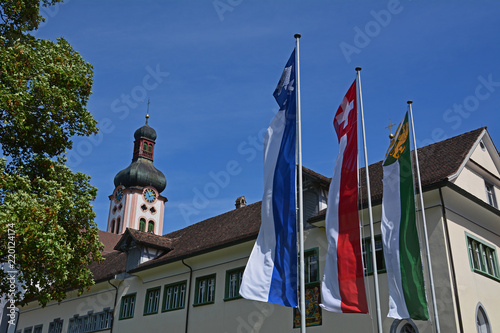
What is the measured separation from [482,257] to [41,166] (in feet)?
48.9

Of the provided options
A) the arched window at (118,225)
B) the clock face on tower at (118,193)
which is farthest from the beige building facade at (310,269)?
the clock face on tower at (118,193)

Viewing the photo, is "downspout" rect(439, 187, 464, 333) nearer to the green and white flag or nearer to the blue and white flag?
the green and white flag

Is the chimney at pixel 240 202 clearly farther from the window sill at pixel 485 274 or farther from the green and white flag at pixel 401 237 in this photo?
the green and white flag at pixel 401 237

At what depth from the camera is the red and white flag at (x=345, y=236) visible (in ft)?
45.4

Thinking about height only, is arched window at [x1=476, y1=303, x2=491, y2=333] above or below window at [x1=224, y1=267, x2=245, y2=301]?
below

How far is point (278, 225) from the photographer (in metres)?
12.2

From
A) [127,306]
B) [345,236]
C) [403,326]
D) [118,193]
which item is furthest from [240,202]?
[118,193]

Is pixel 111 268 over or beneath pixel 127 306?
over

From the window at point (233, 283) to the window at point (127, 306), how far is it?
303 inches

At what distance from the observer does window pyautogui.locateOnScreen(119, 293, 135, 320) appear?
30.3 m

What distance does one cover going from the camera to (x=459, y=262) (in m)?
18.2

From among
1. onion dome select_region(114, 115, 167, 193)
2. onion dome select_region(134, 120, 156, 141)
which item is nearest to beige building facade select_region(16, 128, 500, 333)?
onion dome select_region(114, 115, 167, 193)

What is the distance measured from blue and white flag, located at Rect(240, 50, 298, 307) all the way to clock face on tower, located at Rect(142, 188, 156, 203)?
61.5 metres

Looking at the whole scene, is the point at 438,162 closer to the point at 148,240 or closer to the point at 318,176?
the point at 318,176
